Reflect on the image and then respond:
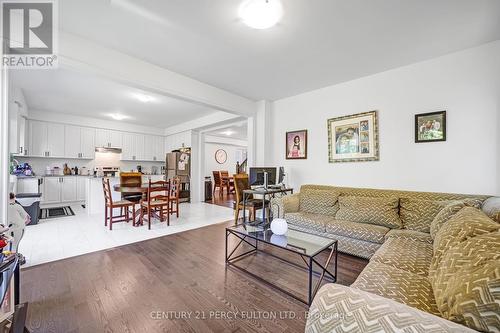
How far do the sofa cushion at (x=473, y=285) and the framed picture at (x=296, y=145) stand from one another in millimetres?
3016

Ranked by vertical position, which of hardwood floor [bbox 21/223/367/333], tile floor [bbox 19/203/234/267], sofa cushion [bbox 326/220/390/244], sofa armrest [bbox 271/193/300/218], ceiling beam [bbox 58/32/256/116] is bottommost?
hardwood floor [bbox 21/223/367/333]

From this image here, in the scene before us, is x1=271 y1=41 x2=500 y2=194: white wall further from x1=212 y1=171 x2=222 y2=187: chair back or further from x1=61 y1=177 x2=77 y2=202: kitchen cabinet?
x1=61 y1=177 x2=77 y2=202: kitchen cabinet

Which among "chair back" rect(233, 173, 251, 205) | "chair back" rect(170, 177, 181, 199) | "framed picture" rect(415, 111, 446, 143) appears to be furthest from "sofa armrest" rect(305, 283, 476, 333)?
"chair back" rect(170, 177, 181, 199)

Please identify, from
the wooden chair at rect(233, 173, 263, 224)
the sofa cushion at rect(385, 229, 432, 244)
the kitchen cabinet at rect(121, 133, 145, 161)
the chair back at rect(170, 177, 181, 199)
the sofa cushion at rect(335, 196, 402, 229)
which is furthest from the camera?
the kitchen cabinet at rect(121, 133, 145, 161)

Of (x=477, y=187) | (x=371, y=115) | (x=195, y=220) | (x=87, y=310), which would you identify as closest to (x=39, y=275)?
(x=87, y=310)

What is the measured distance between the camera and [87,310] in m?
1.59

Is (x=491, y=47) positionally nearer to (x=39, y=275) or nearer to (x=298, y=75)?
(x=298, y=75)

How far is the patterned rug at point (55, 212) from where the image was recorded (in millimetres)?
4398

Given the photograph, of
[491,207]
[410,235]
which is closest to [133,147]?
[410,235]

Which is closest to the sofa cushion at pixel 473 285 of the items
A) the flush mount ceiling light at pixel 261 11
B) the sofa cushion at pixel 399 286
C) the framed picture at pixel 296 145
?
the sofa cushion at pixel 399 286

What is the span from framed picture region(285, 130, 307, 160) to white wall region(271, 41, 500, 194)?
0.22 metres

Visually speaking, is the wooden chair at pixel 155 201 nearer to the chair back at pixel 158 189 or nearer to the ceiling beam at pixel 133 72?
the chair back at pixel 158 189

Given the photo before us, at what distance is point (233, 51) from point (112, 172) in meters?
5.85

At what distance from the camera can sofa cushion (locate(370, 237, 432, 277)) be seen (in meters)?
1.51
